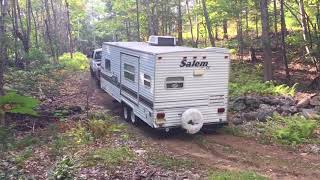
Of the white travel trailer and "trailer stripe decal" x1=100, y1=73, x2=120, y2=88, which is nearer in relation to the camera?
the white travel trailer

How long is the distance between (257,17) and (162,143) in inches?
871

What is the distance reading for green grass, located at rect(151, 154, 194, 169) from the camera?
32.5 ft

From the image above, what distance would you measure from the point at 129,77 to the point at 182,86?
9.29 feet

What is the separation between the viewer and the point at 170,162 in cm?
1012

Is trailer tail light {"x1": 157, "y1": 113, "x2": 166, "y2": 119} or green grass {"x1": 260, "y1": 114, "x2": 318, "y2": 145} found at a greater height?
trailer tail light {"x1": 157, "y1": 113, "x2": 166, "y2": 119}

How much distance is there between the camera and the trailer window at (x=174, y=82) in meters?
12.4

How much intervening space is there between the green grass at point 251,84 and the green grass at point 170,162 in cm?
808

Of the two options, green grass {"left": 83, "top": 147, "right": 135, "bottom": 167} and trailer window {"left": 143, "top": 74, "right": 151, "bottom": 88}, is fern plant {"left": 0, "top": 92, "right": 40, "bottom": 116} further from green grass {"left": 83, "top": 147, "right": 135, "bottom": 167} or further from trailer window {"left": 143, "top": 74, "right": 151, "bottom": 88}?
trailer window {"left": 143, "top": 74, "right": 151, "bottom": 88}

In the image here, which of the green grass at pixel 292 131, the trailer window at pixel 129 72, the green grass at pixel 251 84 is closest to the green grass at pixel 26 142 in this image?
the trailer window at pixel 129 72

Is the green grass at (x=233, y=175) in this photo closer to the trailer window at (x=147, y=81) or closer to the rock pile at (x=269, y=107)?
the trailer window at (x=147, y=81)

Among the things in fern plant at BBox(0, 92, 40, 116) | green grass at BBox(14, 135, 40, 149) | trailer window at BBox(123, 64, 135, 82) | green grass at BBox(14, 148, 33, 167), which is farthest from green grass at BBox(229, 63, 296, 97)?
fern plant at BBox(0, 92, 40, 116)

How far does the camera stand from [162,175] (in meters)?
9.22

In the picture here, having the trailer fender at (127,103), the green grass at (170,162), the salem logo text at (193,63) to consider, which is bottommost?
the green grass at (170,162)

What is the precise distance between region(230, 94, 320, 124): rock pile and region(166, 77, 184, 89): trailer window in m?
2.93
